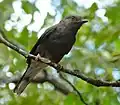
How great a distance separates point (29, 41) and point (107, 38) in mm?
1391

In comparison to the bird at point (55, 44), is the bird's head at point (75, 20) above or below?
above

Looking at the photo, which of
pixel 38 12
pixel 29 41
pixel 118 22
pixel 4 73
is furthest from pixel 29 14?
pixel 118 22

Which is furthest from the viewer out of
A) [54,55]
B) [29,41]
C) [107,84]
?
[29,41]

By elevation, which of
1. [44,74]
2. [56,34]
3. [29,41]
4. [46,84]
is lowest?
[46,84]

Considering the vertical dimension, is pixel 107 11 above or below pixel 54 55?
above

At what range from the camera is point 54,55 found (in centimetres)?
489

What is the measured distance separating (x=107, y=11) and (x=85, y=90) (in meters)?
0.96

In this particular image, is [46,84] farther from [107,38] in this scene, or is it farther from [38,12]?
[107,38]

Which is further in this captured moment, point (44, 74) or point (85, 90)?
point (44, 74)

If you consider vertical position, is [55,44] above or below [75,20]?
below

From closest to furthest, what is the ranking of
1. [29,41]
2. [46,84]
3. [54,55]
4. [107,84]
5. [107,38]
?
[107,84] < [107,38] < [54,55] < [29,41] < [46,84]

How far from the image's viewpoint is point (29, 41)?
18.4 feet

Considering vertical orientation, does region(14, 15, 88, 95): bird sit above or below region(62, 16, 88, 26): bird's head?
below

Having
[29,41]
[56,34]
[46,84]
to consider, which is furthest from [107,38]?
[46,84]
